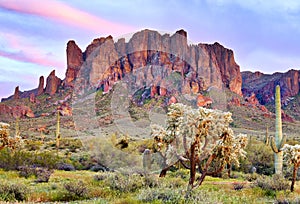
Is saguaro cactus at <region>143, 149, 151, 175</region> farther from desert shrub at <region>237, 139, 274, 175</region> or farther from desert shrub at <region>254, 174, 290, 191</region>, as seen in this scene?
desert shrub at <region>237, 139, 274, 175</region>

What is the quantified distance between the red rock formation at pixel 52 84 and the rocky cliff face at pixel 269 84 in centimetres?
6463

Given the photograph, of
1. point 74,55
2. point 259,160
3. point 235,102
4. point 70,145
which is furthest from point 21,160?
point 74,55

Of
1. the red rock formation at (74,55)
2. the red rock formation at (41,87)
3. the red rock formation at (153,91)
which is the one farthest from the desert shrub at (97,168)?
the red rock formation at (74,55)

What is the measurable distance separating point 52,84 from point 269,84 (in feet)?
271

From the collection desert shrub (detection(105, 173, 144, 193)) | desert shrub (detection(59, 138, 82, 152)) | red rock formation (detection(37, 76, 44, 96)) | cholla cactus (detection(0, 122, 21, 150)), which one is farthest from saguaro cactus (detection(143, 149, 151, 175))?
red rock formation (detection(37, 76, 44, 96))

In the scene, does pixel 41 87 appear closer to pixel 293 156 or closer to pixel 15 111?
pixel 15 111

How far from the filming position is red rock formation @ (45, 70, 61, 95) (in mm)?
115650

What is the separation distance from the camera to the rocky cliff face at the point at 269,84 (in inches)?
5067

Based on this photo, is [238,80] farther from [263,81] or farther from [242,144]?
[242,144]

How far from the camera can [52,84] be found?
399ft

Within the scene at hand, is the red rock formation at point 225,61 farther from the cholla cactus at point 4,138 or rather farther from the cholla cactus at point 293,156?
the cholla cactus at point 4,138

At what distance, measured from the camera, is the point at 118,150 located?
2842 cm

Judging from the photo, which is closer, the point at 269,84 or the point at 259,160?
the point at 259,160

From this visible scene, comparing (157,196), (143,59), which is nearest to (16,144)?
(157,196)
